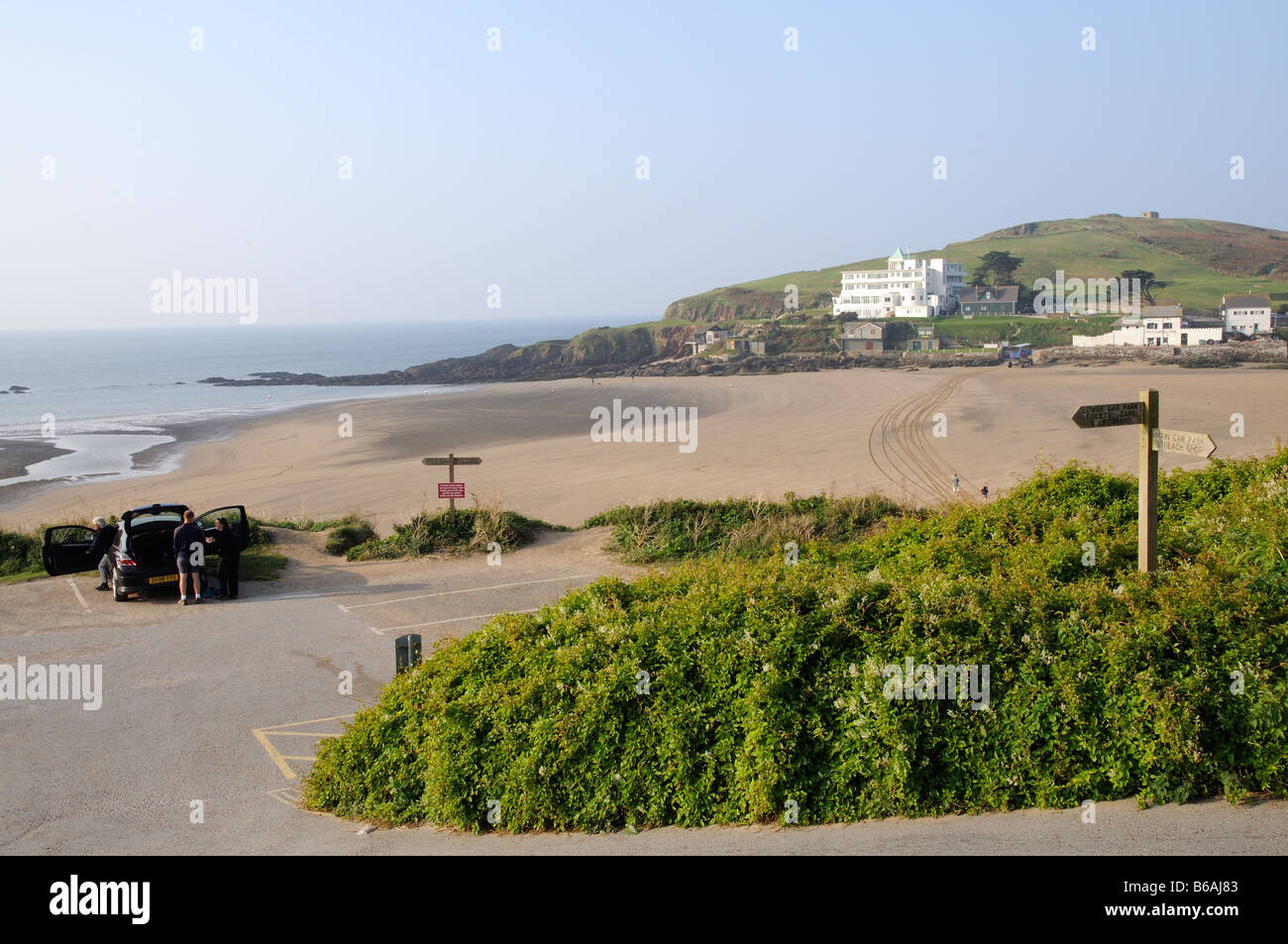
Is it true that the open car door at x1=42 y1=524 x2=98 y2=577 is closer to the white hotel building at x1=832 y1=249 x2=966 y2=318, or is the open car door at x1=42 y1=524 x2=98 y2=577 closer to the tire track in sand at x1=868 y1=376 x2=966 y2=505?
the tire track in sand at x1=868 y1=376 x2=966 y2=505

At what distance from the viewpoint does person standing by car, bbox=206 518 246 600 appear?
1451 centimetres

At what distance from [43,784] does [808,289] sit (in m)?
150

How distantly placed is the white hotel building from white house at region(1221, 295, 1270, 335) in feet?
96.7

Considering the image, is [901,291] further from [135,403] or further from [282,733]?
[282,733]

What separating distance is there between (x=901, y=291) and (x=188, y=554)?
4244 inches

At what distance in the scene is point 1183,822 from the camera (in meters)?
5.45

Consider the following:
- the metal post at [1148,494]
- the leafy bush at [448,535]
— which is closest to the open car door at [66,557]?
the leafy bush at [448,535]

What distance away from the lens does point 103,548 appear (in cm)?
1551

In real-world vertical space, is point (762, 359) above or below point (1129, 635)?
above

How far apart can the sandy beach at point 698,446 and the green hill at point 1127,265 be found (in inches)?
2743

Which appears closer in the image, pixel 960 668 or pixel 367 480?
pixel 960 668
